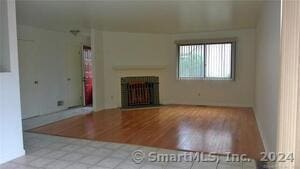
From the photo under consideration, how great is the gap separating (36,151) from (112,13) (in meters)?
2.76

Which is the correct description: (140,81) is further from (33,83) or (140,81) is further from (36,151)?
(36,151)

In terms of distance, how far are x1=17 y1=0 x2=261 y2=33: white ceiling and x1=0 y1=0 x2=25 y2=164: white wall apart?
3.25 ft

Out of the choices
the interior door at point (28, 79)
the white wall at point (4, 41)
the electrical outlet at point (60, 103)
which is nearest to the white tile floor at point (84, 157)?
the white wall at point (4, 41)

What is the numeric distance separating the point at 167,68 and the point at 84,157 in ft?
15.9

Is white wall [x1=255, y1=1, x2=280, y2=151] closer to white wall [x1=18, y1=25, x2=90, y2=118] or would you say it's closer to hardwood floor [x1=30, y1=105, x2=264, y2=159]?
hardwood floor [x1=30, y1=105, x2=264, y2=159]

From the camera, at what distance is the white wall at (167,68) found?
22.7 feet

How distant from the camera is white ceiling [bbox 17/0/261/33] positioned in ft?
13.3

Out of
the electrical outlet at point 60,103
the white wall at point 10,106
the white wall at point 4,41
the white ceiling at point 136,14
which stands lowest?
the electrical outlet at point 60,103

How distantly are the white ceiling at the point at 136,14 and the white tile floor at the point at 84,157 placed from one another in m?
2.21

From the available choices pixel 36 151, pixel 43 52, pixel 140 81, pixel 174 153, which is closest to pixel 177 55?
pixel 140 81

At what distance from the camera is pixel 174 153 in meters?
3.36

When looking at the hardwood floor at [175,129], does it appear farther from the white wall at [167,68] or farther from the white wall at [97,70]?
the white wall at [167,68]

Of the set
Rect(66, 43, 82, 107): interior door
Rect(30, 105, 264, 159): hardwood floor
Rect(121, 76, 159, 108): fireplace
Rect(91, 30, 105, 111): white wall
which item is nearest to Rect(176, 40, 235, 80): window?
Rect(121, 76, 159, 108): fireplace

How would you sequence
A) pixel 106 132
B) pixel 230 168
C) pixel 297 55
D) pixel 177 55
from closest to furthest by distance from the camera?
pixel 297 55, pixel 230 168, pixel 106 132, pixel 177 55
